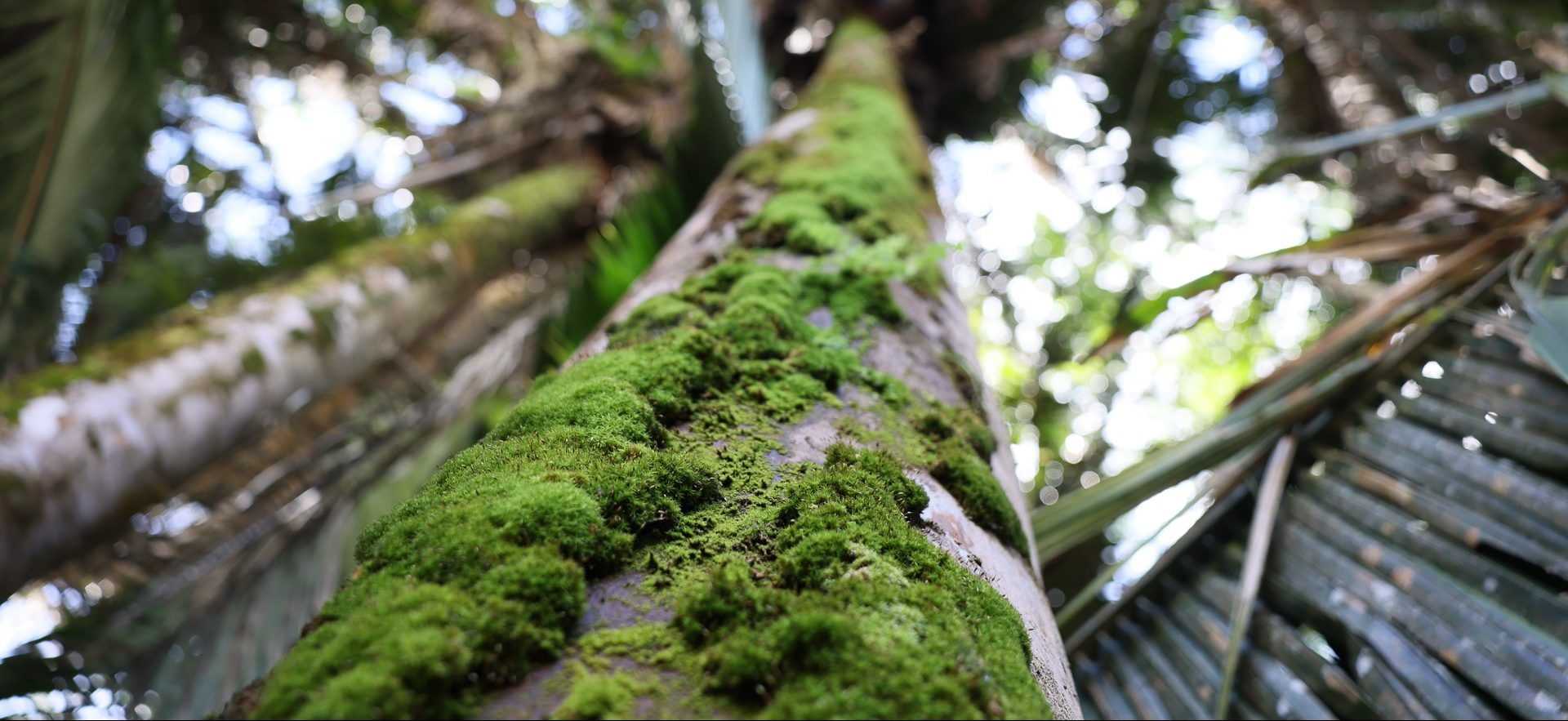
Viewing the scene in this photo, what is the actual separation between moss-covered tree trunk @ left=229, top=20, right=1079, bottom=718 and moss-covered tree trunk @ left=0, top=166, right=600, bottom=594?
1504 millimetres

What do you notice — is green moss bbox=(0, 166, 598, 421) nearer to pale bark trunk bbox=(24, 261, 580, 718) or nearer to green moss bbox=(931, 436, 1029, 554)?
pale bark trunk bbox=(24, 261, 580, 718)

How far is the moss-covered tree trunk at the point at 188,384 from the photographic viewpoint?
192cm

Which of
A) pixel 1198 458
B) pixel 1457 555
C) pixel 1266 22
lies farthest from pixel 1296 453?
pixel 1266 22

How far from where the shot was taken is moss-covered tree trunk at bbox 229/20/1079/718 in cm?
69

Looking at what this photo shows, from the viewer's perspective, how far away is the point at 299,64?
5.16 meters

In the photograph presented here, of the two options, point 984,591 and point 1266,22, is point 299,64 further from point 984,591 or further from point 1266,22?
point 1266,22

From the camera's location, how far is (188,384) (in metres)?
2.35

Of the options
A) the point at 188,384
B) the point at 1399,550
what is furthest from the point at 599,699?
the point at 188,384

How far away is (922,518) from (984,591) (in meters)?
0.15

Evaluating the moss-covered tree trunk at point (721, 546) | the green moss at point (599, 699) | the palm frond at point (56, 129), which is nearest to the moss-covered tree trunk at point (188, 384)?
the palm frond at point (56, 129)

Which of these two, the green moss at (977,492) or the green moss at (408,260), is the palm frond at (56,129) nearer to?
the green moss at (408,260)

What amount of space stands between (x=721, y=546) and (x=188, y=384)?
2.22 metres

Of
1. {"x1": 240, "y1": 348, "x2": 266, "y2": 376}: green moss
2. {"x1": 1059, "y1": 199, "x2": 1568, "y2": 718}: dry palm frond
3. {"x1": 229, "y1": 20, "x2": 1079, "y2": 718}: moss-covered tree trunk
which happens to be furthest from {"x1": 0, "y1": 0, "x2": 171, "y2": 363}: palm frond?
{"x1": 1059, "y1": 199, "x2": 1568, "y2": 718}: dry palm frond

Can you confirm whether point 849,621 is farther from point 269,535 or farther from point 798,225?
point 269,535
